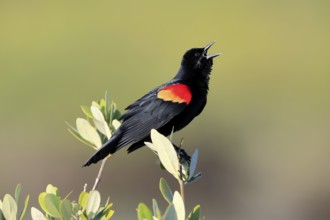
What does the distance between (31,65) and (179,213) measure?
7865mm

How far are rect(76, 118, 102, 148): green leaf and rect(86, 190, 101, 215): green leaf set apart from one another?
0.47 metres

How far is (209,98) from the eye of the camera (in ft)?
29.3

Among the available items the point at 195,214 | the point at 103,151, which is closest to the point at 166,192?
the point at 195,214

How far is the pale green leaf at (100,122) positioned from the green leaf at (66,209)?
532 millimetres

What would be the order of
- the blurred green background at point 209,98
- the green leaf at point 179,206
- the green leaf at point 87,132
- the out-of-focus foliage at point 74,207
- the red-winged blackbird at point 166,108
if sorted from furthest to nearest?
the blurred green background at point 209,98
the red-winged blackbird at point 166,108
the green leaf at point 87,132
the out-of-focus foliage at point 74,207
the green leaf at point 179,206

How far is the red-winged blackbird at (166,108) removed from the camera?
3.31 m

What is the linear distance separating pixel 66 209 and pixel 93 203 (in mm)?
65

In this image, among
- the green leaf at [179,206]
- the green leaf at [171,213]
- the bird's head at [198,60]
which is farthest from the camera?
the bird's head at [198,60]

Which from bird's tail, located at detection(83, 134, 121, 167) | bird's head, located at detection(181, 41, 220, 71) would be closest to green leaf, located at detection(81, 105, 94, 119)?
bird's tail, located at detection(83, 134, 121, 167)

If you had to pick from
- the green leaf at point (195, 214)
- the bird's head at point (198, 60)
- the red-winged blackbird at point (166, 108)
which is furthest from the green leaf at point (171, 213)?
the bird's head at point (198, 60)

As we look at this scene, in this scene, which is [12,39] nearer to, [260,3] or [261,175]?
[260,3]

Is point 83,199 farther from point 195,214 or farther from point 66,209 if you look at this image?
point 195,214

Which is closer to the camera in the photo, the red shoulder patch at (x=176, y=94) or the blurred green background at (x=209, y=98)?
the red shoulder patch at (x=176, y=94)

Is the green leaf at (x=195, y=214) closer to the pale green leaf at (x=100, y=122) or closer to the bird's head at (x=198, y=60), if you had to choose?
the pale green leaf at (x=100, y=122)
